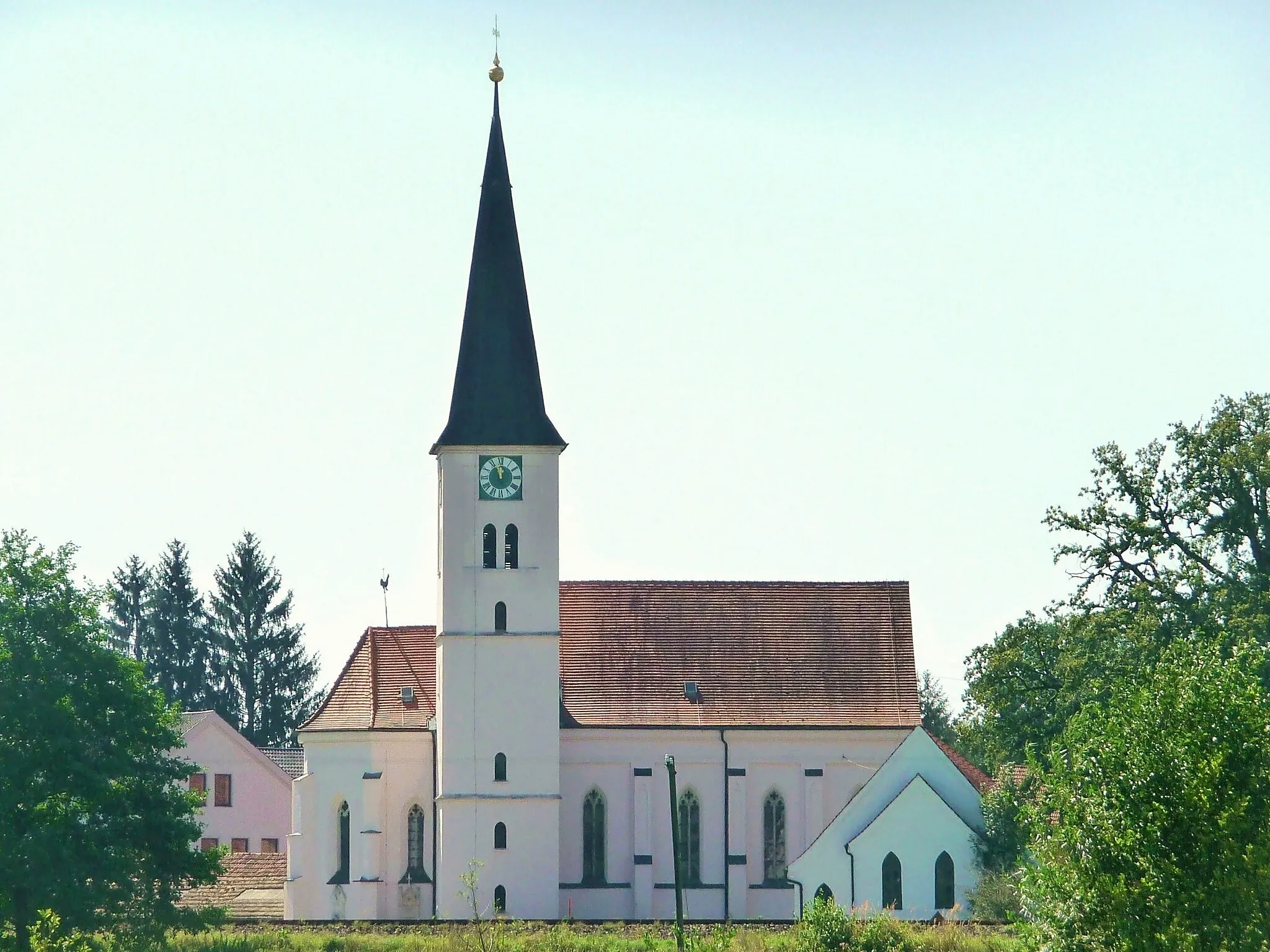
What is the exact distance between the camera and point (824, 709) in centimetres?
5303

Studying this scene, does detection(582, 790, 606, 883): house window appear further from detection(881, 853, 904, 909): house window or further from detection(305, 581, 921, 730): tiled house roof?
detection(881, 853, 904, 909): house window

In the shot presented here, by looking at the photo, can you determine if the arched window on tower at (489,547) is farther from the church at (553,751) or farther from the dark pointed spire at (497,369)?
the dark pointed spire at (497,369)

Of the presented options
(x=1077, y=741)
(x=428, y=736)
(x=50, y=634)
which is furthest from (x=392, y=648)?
(x=1077, y=741)

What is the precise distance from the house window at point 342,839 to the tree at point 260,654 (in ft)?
151

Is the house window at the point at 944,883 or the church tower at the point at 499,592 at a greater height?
the church tower at the point at 499,592

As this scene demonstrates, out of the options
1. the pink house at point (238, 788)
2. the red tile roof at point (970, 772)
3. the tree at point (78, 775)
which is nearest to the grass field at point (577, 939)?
the tree at point (78, 775)

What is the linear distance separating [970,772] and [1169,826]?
1037 inches

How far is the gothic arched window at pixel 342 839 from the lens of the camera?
168 feet

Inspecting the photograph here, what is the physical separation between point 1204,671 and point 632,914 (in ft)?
86.9

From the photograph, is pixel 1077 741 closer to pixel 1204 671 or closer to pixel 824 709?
pixel 1204 671

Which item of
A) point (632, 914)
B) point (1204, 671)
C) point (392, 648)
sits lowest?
point (632, 914)

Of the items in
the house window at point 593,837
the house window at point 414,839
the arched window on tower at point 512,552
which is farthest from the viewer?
the house window at point 593,837

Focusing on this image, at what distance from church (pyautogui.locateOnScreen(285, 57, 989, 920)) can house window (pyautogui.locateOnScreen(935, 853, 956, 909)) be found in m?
0.04

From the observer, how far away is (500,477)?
5072 centimetres
